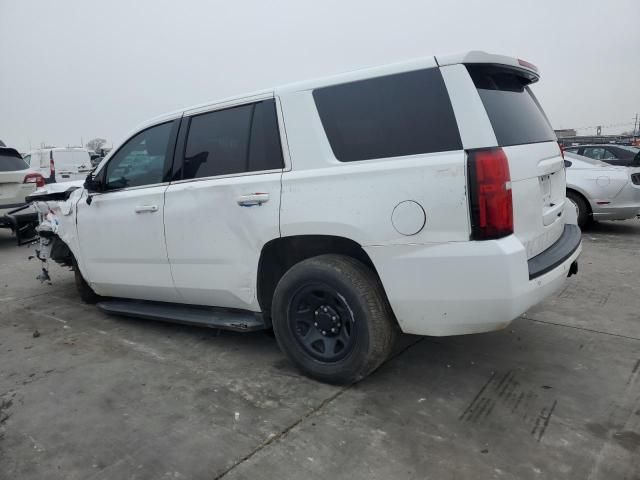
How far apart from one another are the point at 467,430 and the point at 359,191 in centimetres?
142

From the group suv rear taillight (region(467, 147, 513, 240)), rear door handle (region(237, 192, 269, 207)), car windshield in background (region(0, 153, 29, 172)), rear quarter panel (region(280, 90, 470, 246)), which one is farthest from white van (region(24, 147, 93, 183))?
suv rear taillight (region(467, 147, 513, 240))

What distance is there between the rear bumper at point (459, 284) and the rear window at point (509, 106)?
642mm

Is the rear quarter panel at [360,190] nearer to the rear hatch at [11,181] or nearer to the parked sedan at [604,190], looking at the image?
the parked sedan at [604,190]

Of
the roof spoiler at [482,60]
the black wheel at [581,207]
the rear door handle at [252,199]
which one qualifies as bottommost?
the black wheel at [581,207]

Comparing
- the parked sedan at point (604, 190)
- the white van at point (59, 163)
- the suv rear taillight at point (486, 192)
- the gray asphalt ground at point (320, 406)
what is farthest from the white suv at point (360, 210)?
the white van at point (59, 163)

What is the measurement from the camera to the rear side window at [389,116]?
8.81ft

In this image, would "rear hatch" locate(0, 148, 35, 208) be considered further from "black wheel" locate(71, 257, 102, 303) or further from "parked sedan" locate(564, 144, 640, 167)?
"parked sedan" locate(564, 144, 640, 167)

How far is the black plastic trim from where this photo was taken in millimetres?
2764

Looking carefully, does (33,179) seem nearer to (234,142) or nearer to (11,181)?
(11,181)

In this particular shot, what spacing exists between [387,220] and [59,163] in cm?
1614

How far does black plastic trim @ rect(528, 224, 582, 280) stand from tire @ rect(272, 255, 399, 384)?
0.86 m

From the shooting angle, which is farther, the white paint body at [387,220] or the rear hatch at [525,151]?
the rear hatch at [525,151]

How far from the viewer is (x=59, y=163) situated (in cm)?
1600

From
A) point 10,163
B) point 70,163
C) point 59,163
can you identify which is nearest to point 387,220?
point 10,163
